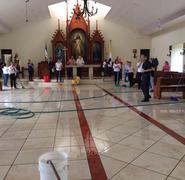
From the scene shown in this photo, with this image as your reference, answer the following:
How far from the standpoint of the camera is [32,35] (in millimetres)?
17875

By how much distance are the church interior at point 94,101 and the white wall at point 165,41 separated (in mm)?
55

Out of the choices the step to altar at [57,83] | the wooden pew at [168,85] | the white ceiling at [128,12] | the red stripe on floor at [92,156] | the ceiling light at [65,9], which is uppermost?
the ceiling light at [65,9]

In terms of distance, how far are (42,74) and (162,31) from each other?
822 centimetres

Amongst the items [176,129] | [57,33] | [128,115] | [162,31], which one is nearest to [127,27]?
[162,31]

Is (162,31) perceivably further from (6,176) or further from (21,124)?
(6,176)

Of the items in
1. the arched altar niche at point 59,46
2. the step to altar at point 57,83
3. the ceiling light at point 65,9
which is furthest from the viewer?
the ceiling light at point 65,9

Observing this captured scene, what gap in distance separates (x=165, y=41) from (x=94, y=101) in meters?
9.92

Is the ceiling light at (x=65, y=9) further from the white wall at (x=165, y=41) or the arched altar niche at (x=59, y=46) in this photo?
the white wall at (x=165, y=41)

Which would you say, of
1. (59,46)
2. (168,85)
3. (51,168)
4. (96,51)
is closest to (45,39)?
(59,46)

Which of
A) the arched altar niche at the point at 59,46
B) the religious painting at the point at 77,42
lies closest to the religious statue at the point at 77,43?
the religious painting at the point at 77,42

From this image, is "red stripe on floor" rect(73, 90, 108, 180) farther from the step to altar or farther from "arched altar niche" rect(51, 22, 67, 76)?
"arched altar niche" rect(51, 22, 67, 76)

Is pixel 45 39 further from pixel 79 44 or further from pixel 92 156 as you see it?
pixel 92 156

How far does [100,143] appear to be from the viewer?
3.77 metres

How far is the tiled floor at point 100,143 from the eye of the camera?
2.82 metres
